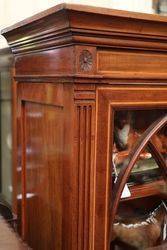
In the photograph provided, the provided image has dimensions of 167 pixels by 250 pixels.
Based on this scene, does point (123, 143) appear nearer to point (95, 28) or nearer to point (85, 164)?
point (85, 164)

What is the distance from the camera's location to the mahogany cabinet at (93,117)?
21.7 inches

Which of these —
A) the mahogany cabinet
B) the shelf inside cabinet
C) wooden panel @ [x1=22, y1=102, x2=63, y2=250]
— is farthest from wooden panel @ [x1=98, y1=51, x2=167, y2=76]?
the shelf inside cabinet

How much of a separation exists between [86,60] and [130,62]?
0.31 ft

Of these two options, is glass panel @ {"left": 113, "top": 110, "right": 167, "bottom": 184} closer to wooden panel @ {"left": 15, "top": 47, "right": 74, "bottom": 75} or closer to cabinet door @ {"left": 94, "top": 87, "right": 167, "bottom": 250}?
cabinet door @ {"left": 94, "top": 87, "right": 167, "bottom": 250}

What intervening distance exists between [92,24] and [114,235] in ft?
1.31

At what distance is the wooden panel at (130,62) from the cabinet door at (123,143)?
3 centimetres

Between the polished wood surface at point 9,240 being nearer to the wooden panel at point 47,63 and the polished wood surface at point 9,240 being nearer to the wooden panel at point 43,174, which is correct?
the wooden panel at point 43,174

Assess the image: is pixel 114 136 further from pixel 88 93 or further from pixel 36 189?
pixel 36 189

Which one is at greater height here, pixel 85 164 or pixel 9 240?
pixel 85 164

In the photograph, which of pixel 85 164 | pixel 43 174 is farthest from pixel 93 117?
pixel 43 174

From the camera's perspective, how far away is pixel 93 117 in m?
0.57

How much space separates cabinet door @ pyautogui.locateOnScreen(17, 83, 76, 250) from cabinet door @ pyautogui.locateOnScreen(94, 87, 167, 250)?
0.05 metres

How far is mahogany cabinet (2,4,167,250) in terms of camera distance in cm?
55

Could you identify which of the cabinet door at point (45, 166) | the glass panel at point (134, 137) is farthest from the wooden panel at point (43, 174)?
the glass panel at point (134, 137)
